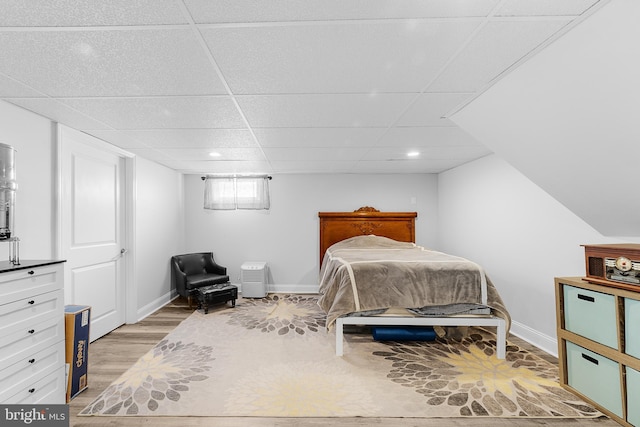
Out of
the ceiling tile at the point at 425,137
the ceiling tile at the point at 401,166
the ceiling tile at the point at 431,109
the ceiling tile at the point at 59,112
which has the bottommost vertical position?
the ceiling tile at the point at 401,166

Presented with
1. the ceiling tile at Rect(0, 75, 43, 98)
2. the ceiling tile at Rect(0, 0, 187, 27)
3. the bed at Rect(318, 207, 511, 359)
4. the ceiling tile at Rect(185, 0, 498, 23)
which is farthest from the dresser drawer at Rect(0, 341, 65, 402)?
the ceiling tile at Rect(185, 0, 498, 23)

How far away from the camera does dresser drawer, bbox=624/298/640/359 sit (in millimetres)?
1706

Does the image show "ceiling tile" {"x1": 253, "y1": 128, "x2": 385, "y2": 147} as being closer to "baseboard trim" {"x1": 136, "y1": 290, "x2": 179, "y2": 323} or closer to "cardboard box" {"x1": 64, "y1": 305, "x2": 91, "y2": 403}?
"cardboard box" {"x1": 64, "y1": 305, "x2": 91, "y2": 403}

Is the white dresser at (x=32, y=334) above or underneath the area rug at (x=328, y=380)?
above

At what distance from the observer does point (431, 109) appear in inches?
87.4

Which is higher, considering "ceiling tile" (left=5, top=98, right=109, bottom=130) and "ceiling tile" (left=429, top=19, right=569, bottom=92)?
"ceiling tile" (left=5, top=98, right=109, bottom=130)

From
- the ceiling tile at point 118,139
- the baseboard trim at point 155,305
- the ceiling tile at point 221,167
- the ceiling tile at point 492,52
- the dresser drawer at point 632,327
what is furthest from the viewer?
the ceiling tile at point 221,167

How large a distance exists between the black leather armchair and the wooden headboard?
1.79m

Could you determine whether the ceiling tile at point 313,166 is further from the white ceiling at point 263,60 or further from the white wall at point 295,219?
the white ceiling at point 263,60

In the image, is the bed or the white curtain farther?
the white curtain

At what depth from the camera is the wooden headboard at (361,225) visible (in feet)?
16.5

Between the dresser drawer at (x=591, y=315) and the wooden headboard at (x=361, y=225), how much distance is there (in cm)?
296

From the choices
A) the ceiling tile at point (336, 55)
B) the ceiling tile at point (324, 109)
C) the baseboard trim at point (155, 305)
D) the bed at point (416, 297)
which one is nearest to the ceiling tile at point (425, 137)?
the ceiling tile at point (324, 109)

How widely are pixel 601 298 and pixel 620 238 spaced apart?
2.50ft
